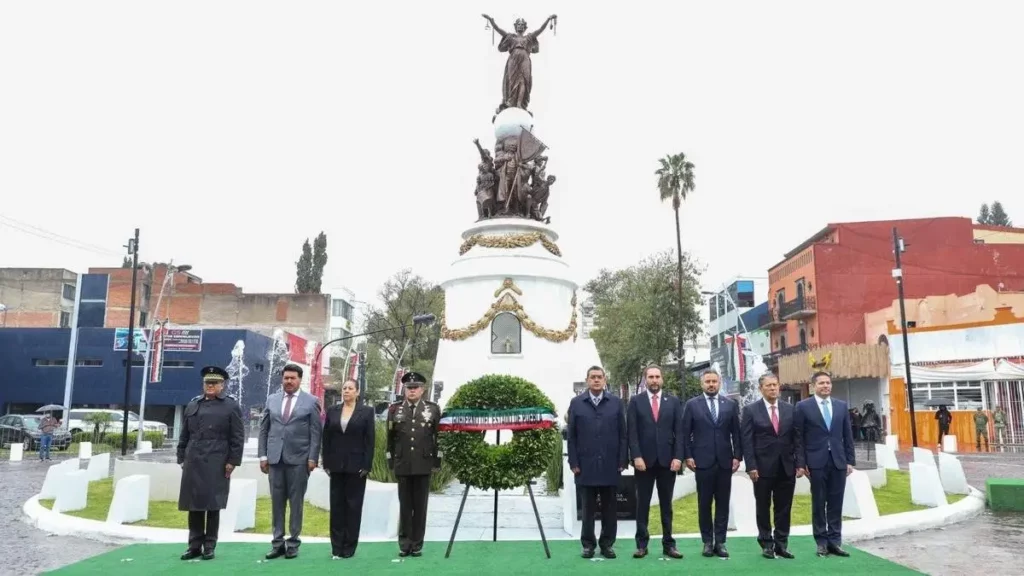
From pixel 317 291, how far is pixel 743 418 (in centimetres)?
6472

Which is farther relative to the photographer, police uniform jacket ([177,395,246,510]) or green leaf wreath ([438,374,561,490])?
green leaf wreath ([438,374,561,490])

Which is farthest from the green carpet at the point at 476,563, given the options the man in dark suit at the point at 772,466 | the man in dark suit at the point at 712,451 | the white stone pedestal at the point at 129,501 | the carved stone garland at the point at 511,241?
the carved stone garland at the point at 511,241

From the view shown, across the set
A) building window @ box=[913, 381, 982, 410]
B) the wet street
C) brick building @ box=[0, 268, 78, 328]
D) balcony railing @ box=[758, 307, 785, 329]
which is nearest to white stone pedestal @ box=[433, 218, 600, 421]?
the wet street

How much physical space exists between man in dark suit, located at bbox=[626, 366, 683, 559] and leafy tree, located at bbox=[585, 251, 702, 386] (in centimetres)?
3384

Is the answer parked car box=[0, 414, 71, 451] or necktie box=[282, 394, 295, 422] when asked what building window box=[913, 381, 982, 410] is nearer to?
necktie box=[282, 394, 295, 422]

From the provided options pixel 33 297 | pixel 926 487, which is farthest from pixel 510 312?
pixel 33 297

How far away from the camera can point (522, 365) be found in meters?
18.0

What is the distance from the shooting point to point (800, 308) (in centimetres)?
4312

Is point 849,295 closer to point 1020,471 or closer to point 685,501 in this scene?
point 1020,471

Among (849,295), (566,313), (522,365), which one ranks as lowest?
(522,365)

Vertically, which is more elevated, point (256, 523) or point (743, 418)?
point (743, 418)

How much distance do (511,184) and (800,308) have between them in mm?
29129

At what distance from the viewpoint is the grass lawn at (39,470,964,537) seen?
403 inches

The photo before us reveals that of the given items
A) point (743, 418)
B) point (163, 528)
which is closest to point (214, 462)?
point (163, 528)
